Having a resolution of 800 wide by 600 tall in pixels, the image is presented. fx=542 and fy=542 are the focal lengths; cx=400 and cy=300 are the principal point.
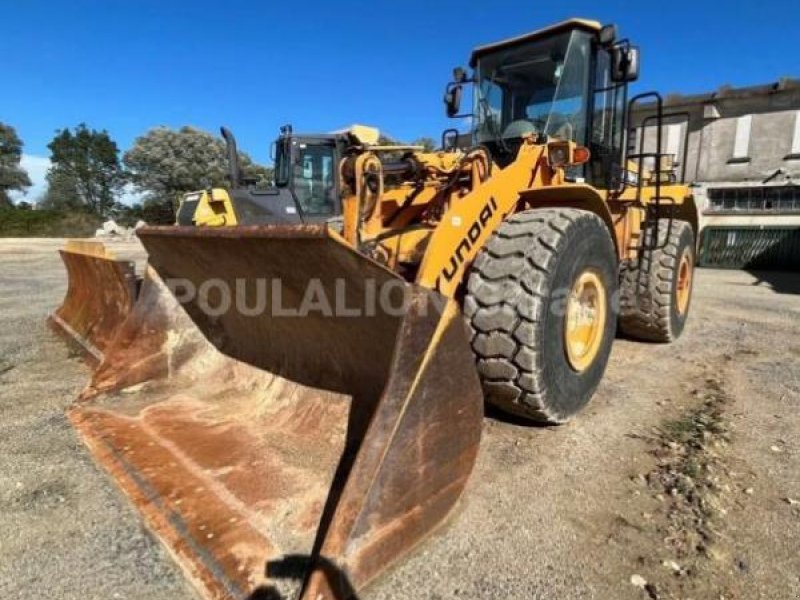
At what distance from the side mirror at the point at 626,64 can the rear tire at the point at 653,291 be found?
5.33 ft

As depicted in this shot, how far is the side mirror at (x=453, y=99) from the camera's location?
4781 millimetres

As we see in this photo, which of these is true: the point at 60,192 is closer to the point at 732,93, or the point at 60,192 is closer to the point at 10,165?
the point at 10,165

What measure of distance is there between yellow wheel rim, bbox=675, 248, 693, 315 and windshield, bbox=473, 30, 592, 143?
254 cm

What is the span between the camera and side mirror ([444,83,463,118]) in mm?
4781

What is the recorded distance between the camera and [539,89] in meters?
4.41

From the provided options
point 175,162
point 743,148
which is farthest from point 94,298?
point 175,162

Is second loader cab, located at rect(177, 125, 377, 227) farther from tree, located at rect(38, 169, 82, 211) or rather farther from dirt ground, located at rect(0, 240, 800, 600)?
tree, located at rect(38, 169, 82, 211)

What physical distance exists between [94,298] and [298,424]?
306cm

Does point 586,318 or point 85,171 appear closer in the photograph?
point 586,318

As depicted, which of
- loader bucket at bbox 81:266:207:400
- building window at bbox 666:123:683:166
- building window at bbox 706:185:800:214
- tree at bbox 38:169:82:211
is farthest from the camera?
tree at bbox 38:169:82:211

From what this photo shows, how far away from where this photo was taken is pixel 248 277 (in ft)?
10.2

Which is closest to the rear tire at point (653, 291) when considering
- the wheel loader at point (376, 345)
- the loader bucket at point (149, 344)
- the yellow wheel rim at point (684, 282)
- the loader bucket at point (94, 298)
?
the yellow wheel rim at point (684, 282)

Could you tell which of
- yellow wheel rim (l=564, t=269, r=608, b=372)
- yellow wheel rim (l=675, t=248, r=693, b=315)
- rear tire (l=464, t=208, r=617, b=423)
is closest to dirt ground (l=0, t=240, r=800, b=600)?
rear tire (l=464, t=208, r=617, b=423)

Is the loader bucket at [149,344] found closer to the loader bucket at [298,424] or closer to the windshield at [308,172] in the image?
the loader bucket at [298,424]
